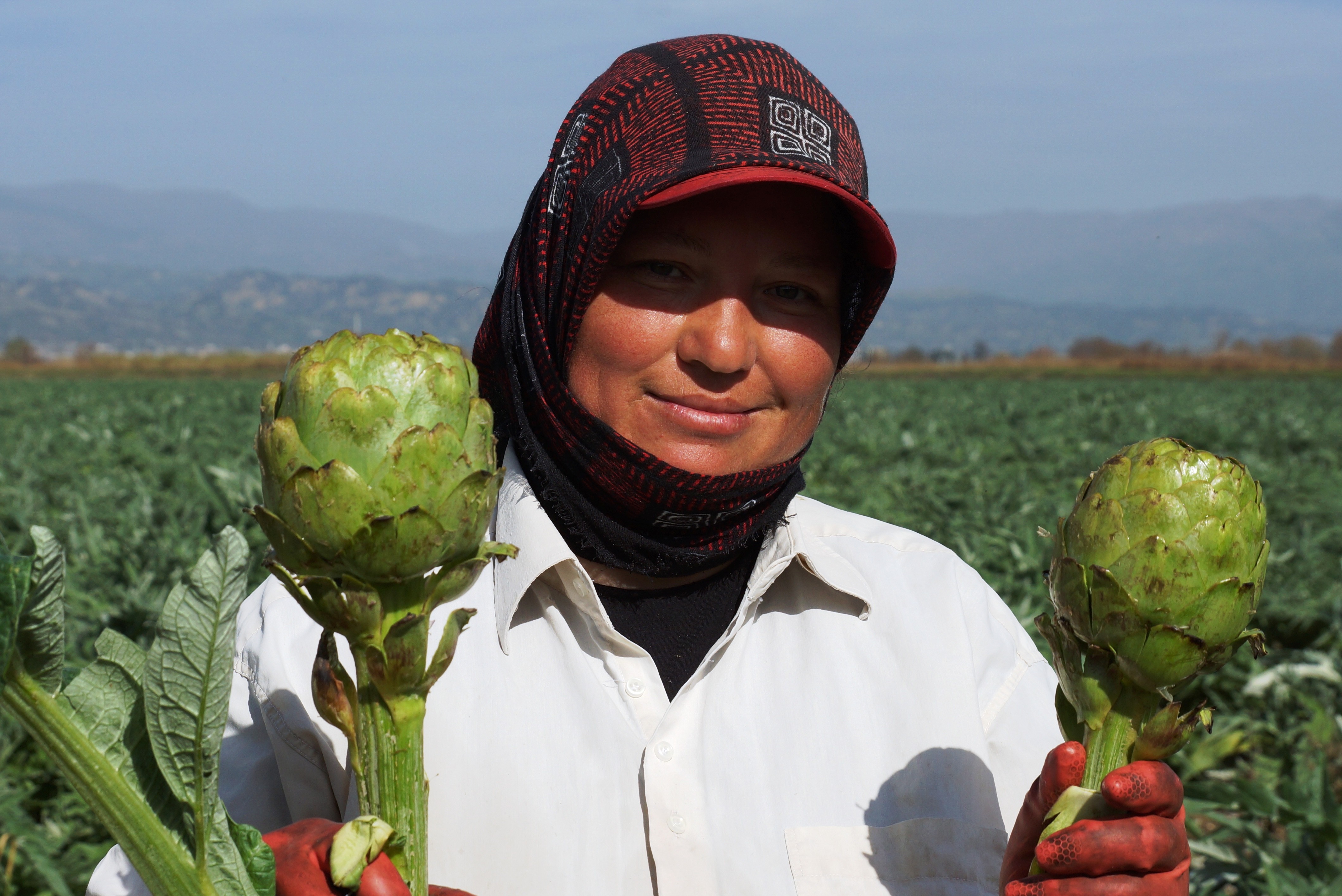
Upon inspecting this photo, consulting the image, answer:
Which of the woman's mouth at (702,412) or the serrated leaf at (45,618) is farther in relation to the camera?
the woman's mouth at (702,412)

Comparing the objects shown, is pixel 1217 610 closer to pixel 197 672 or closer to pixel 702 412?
pixel 702 412

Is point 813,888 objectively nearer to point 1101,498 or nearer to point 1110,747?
point 1110,747

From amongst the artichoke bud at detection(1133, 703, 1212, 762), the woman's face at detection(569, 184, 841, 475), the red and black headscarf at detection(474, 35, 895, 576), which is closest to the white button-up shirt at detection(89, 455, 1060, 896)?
the red and black headscarf at detection(474, 35, 895, 576)

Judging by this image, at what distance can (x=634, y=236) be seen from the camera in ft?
5.31

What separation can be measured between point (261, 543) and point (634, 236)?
326 centimetres

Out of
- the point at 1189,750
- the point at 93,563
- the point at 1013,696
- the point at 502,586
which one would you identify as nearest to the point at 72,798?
the point at 93,563

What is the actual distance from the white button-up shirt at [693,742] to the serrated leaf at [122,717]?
674 millimetres

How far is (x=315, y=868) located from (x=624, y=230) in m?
0.93

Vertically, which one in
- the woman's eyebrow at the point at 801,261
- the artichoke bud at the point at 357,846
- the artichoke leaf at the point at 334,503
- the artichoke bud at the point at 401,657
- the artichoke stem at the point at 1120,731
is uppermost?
the woman's eyebrow at the point at 801,261

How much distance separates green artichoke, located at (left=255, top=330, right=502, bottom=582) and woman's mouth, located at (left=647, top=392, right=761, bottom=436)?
2.72ft

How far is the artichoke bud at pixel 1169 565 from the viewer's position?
106 cm

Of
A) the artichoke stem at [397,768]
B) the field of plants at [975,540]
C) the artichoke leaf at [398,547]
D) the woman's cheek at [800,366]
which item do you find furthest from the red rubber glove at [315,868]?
the field of plants at [975,540]

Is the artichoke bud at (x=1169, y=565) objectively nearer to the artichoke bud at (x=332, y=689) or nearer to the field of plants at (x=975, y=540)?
the artichoke bud at (x=332, y=689)

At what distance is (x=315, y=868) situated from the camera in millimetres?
965
